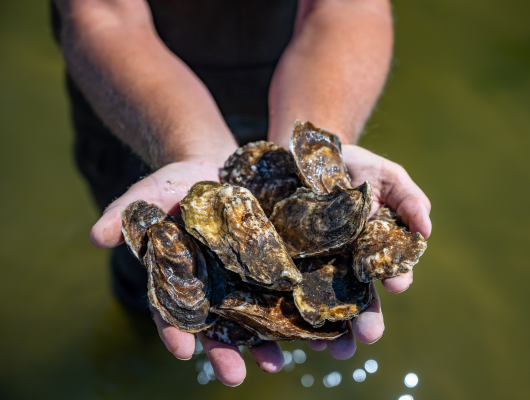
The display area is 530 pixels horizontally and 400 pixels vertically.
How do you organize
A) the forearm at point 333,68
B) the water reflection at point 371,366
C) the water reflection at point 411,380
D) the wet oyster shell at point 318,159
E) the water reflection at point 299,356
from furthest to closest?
1. the water reflection at point 299,356
2. the water reflection at point 371,366
3. the water reflection at point 411,380
4. the forearm at point 333,68
5. the wet oyster shell at point 318,159

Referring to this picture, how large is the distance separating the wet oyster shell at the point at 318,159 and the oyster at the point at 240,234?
0.31m

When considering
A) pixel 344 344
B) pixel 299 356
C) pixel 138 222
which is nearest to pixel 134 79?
pixel 138 222

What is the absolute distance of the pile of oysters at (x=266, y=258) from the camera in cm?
154

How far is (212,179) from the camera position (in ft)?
6.62

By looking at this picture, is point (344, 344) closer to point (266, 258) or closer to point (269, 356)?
point (269, 356)

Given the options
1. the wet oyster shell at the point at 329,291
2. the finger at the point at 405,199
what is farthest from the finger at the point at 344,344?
the finger at the point at 405,199

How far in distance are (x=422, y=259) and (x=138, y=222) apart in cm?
260

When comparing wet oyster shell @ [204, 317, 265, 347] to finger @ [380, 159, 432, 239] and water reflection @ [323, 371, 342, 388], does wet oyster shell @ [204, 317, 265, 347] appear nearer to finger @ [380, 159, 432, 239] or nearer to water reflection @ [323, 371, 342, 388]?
finger @ [380, 159, 432, 239]

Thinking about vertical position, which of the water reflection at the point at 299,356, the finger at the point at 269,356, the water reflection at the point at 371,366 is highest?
the finger at the point at 269,356

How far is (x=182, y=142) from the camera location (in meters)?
2.25

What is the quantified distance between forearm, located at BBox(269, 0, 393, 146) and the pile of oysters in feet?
2.87

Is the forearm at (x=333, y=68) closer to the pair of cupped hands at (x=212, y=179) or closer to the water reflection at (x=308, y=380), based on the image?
the pair of cupped hands at (x=212, y=179)

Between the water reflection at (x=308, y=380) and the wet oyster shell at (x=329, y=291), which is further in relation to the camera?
the water reflection at (x=308, y=380)

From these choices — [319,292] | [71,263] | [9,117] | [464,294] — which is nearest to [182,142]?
[319,292]
